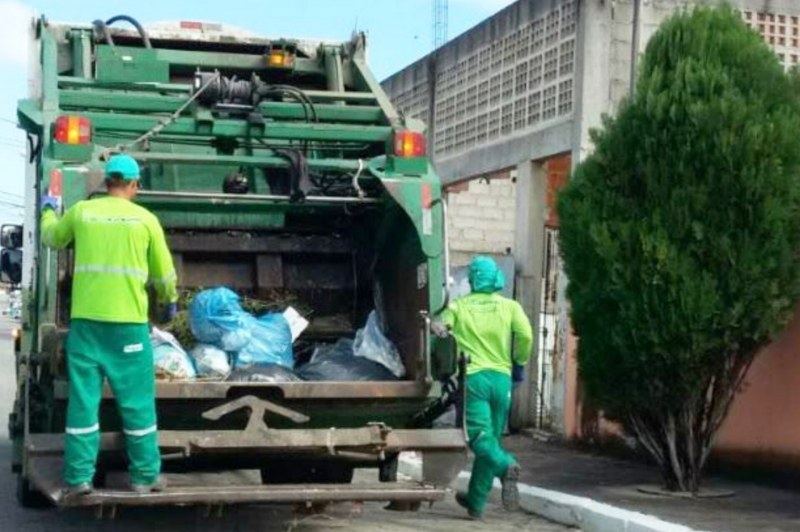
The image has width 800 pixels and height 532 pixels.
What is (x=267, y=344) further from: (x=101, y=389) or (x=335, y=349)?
(x=101, y=389)

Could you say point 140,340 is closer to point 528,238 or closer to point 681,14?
point 681,14

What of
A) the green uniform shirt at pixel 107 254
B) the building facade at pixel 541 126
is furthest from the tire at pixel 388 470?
the building facade at pixel 541 126

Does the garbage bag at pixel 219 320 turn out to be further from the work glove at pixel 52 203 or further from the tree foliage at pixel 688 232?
the tree foliage at pixel 688 232

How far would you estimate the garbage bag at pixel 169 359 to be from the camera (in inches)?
309

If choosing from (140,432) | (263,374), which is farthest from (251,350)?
(140,432)

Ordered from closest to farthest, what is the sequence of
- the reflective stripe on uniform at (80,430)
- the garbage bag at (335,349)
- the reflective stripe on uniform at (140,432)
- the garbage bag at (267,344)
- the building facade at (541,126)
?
the reflective stripe on uniform at (80,430)
the reflective stripe on uniform at (140,432)
the garbage bag at (267,344)
the garbage bag at (335,349)
the building facade at (541,126)

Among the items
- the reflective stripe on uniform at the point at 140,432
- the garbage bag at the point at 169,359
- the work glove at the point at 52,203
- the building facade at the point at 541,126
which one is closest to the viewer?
the reflective stripe on uniform at the point at 140,432

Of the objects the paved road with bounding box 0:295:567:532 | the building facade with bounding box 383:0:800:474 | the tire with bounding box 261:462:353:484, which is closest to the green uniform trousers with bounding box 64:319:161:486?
the tire with bounding box 261:462:353:484

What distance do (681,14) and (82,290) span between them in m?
5.02

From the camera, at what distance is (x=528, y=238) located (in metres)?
14.4

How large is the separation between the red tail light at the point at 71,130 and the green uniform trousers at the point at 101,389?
3.37 feet

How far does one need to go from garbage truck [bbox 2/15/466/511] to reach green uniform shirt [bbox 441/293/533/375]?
1.81 feet

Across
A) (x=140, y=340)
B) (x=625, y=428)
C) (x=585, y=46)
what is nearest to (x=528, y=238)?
(x=585, y=46)

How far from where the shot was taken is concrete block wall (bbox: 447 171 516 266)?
1728 centimetres
